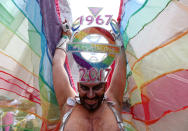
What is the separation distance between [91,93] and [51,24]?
0.56 m

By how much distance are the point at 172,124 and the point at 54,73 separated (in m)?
0.73

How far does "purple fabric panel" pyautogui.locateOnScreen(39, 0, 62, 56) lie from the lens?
3.79 feet

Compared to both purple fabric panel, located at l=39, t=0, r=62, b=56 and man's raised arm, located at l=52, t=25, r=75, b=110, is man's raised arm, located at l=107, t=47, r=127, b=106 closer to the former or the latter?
man's raised arm, located at l=52, t=25, r=75, b=110

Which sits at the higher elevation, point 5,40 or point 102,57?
point 5,40

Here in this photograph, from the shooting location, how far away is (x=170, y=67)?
2.93 ft

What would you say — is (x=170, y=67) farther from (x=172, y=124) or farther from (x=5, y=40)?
(x=5, y=40)

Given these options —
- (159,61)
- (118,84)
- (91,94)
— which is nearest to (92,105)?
(91,94)

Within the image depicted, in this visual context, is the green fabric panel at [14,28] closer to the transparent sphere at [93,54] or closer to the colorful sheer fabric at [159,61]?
the transparent sphere at [93,54]

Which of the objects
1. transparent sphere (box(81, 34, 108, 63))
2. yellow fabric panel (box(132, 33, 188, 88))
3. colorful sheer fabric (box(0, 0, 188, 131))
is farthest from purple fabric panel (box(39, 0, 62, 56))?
yellow fabric panel (box(132, 33, 188, 88))

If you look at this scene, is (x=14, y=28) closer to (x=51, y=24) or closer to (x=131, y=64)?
(x=51, y=24)

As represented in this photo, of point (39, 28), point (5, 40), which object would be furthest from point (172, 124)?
point (5, 40)

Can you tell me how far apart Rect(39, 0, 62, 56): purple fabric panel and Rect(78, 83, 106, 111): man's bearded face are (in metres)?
0.36

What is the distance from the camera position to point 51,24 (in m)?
1.25

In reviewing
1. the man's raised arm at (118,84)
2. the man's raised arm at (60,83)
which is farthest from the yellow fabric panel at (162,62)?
the man's raised arm at (60,83)
